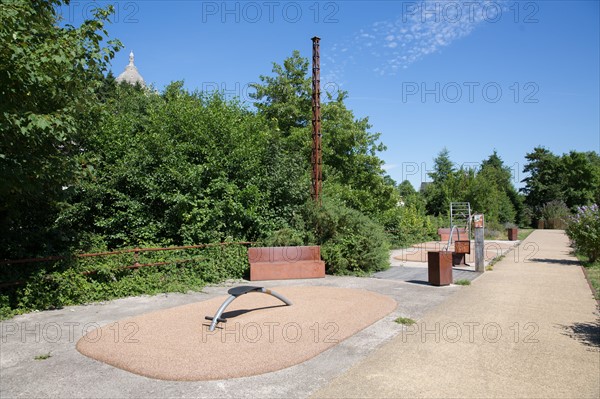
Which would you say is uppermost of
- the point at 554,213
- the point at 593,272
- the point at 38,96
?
the point at 38,96

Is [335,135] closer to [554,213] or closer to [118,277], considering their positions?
[118,277]

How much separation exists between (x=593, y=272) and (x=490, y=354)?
1017cm

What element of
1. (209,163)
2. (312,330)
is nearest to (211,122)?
(209,163)

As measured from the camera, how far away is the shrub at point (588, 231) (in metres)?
14.3

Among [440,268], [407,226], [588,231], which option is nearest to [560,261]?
[588,231]

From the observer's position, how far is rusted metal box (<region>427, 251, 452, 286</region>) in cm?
1070

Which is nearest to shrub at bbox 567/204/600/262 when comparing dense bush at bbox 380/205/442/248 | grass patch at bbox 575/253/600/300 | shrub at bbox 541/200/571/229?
grass patch at bbox 575/253/600/300

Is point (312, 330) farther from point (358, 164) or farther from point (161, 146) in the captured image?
point (358, 164)

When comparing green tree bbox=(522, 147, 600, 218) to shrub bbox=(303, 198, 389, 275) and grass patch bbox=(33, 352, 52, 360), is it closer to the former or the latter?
shrub bbox=(303, 198, 389, 275)

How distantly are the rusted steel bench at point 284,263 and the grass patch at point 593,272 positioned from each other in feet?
22.4

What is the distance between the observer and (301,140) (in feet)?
81.1

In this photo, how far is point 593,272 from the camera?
43.0ft

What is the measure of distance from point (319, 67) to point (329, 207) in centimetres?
505

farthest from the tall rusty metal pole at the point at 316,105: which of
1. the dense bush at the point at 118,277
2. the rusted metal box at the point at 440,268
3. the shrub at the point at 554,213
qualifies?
the shrub at the point at 554,213
